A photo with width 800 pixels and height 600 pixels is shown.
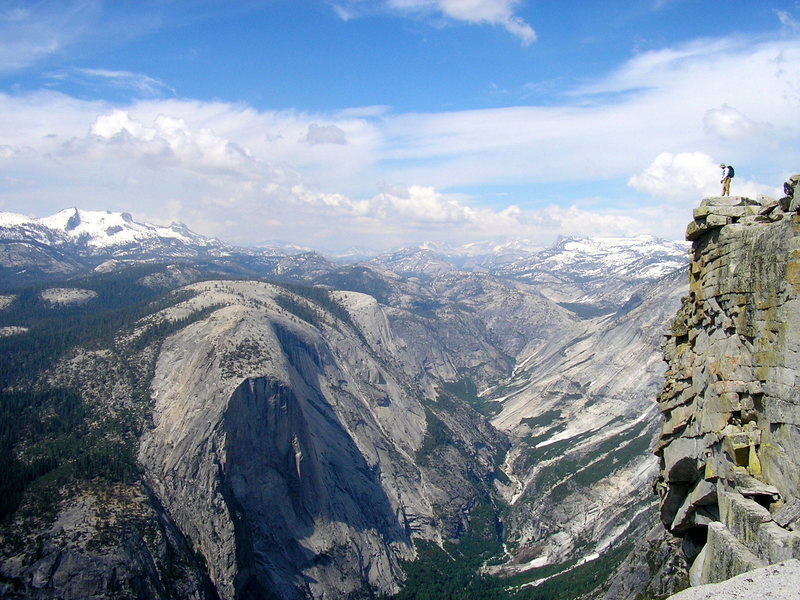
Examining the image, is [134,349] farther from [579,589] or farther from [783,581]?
[783,581]

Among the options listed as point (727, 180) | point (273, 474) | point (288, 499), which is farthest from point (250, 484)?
point (727, 180)

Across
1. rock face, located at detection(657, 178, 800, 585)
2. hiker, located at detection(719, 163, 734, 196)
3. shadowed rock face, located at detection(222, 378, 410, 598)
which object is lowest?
shadowed rock face, located at detection(222, 378, 410, 598)

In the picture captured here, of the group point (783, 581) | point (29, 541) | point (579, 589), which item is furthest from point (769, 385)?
point (579, 589)

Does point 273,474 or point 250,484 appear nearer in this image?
point 250,484

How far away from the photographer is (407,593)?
5037 inches

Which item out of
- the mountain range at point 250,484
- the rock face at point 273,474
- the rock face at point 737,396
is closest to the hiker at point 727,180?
the rock face at point 737,396

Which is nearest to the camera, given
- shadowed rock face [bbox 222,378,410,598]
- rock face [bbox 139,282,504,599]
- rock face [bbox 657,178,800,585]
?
rock face [bbox 657,178,800,585]

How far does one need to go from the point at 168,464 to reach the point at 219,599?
2852cm

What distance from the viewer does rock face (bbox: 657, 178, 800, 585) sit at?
50.3 feet

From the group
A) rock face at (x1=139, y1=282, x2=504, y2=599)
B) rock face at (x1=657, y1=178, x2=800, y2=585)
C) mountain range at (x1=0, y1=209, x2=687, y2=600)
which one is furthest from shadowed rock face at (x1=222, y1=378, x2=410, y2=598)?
rock face at (x1=657, y1=178, x2=800, y2=585)

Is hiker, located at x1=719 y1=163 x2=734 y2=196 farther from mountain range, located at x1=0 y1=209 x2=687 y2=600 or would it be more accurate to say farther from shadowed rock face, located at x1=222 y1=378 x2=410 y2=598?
shadowed rock face, located at x1=222 y1=378 x2=410 y2=598

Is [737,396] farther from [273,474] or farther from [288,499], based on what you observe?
[288,499]

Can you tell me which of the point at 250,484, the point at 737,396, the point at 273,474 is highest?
the point at 737,396

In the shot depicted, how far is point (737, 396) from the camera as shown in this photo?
1786 cm
